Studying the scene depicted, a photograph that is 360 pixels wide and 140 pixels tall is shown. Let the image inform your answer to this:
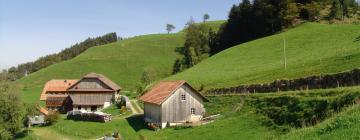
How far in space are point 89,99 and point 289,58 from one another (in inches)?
1434

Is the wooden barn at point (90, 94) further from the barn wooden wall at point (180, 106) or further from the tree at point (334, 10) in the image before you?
the tree at point (334, 10)

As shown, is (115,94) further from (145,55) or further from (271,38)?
(145,55)

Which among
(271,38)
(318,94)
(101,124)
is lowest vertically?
(101,124)

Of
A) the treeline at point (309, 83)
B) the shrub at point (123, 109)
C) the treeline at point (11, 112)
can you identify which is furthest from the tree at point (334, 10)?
the treeline at point (11, 112)

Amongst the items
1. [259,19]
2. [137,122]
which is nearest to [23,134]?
[137,122]

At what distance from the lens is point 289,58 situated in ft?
242

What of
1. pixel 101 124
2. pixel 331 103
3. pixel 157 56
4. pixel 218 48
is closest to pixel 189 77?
pixel 101 124

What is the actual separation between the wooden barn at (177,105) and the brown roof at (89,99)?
31674mm

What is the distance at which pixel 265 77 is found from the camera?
6062 centimetres

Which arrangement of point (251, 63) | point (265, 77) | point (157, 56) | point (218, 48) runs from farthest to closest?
point (157, 56), point (218, 48), point (251, 63), point (265, 77)

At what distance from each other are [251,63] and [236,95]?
91.5 feet

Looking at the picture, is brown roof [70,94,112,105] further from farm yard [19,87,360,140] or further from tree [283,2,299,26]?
tree [283,2,299,26]

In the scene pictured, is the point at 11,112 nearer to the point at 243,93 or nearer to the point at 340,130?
the point at 243,93

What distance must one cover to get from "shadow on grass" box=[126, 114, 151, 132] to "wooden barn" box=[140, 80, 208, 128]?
4.69ft
